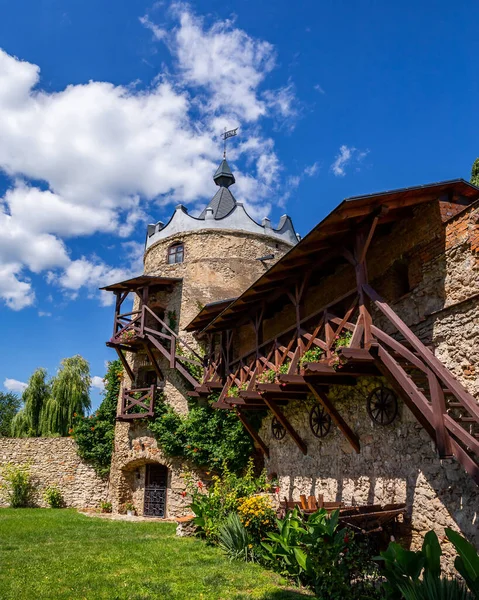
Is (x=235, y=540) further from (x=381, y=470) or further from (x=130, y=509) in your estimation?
(x=130, y=509)

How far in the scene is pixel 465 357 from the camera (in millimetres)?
6496

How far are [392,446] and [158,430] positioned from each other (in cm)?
904

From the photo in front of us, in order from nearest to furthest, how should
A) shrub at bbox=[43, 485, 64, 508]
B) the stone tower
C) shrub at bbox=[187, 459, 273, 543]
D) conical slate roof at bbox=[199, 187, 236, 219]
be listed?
1. shrub at bbox=[187, 459, 273, 543]
2. the stone tower
3. shrub at bbox=[43, 485, 64, 508]
4. conical slate roof at bbox=[199, 187, 236, 219]

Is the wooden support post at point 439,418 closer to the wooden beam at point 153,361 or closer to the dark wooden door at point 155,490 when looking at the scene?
the wooden beam at point 153,361

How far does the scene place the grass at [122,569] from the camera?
19.6ft

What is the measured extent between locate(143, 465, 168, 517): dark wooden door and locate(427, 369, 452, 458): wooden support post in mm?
11517

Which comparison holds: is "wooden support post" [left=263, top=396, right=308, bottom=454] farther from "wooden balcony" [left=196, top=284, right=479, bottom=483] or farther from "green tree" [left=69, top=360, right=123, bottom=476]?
"green tree" [left=69, top=360, right=123, bottom=476]

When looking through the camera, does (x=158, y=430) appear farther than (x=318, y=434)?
Yes

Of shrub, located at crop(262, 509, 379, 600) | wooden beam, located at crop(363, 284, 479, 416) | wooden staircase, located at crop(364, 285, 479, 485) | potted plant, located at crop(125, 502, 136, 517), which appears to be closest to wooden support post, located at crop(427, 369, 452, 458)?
wooden staircase, located at crop(364, 285, 479, 485)

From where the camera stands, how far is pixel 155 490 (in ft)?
50.8

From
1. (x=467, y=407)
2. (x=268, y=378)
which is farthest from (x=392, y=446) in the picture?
(x=268, y=378)

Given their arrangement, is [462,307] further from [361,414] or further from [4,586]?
[4,586]

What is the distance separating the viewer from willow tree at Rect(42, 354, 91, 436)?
21766 millimetres

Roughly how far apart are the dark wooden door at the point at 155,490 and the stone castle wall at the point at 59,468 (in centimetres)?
237
